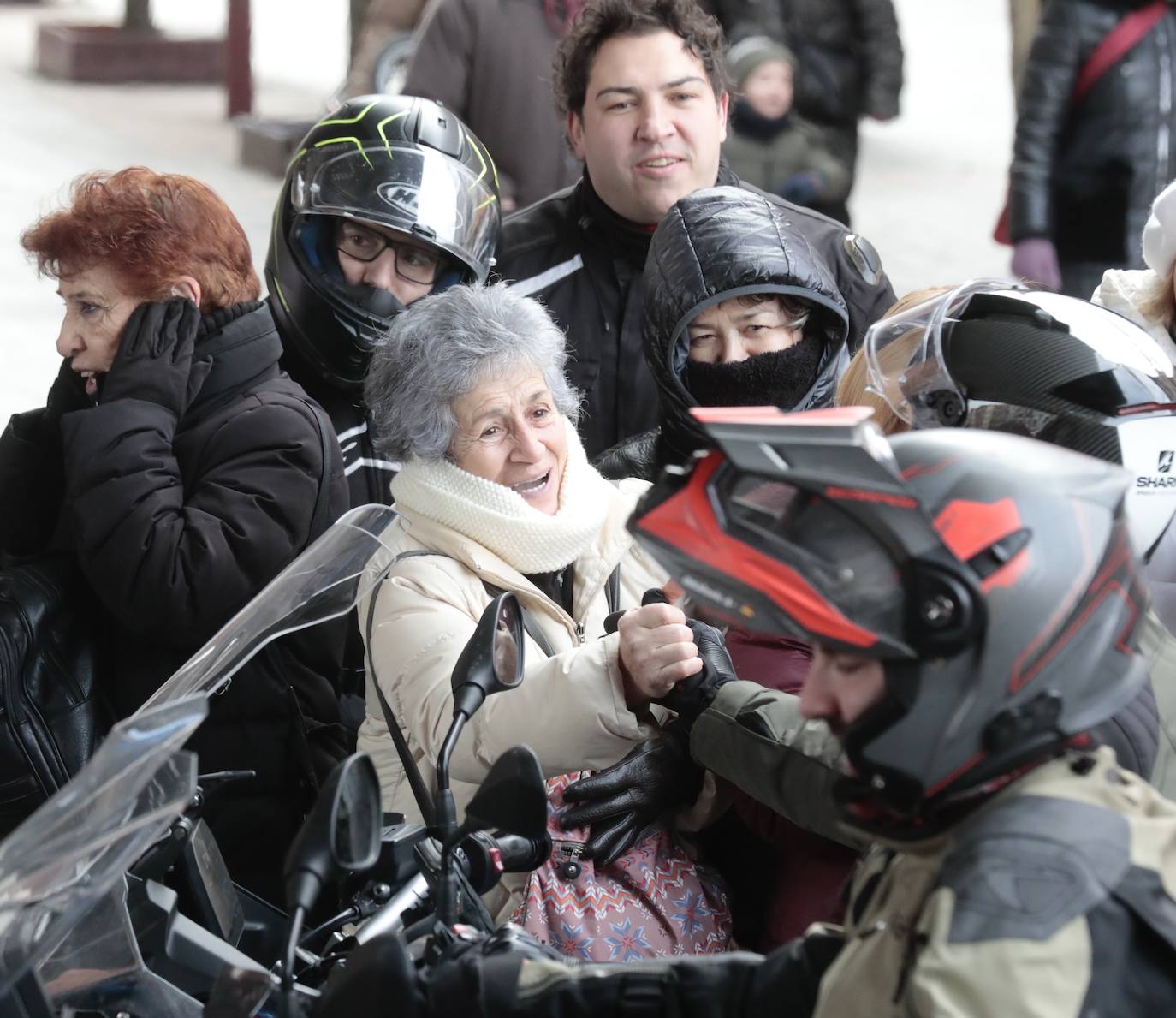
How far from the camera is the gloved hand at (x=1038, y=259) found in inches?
211

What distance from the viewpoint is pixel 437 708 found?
2.47 m

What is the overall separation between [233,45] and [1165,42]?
8.24m

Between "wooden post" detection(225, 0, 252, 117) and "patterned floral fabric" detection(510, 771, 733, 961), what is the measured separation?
10.5 metres

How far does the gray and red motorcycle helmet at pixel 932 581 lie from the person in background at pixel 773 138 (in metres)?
5.22

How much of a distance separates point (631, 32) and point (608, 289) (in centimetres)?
60

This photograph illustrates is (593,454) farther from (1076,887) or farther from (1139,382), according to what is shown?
(1076,887)

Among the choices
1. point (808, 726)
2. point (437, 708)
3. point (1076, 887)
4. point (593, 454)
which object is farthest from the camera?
point (593, 454)

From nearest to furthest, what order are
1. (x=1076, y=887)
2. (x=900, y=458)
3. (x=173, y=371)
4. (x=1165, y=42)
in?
(x=1076, y=887) < (x=900, y=458) < (x=173, y=371) < (x=1165, y=42)

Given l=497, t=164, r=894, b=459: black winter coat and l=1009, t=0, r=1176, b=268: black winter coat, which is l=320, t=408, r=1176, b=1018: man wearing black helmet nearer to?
l=497, t=164, r=894, b=459: black winter coat

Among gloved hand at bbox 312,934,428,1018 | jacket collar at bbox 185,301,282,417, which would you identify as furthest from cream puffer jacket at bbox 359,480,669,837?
gloved hand at bbox 312,934,428,1018

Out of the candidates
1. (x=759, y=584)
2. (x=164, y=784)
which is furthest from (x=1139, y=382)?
(x=164, y=784)

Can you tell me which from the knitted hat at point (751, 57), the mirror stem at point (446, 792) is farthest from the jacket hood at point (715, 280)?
the knitted hat at point (751, 57)

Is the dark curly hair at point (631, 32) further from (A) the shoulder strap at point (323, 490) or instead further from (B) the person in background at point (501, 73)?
(A) the shoulder strap at point (323, 490)

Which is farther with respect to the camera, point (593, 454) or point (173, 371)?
point (593, 454)
